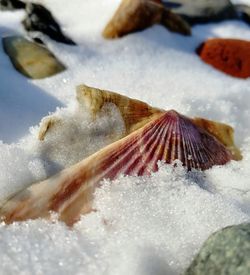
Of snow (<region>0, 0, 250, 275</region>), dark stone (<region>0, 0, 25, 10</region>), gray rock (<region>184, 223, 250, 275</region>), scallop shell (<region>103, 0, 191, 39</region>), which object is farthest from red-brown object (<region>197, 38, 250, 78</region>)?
gray rock (<region>184, 223, 250, 275</region>)

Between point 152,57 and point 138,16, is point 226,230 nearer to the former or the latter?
point 152,57

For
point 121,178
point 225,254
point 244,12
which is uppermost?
point 225,254

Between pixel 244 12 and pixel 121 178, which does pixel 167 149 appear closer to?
pixel 121 178

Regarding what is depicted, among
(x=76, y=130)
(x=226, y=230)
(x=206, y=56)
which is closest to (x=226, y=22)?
(x=206, y=56)

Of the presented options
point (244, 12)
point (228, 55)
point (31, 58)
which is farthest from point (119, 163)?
point (244, 12)

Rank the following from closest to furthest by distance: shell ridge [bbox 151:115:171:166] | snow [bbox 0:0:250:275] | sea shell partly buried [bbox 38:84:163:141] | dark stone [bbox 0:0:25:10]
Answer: snow [bbox 0:0:250:275] < shell ridge [bbox 151:115:171:166] < sea shell partly buried [bbox 38:84:163:141] < dark stone [bbox 0:0:25:10]

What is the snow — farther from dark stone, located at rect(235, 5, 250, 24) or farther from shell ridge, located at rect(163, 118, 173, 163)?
dark stone, located at rect(235, 5, 250, 24)
